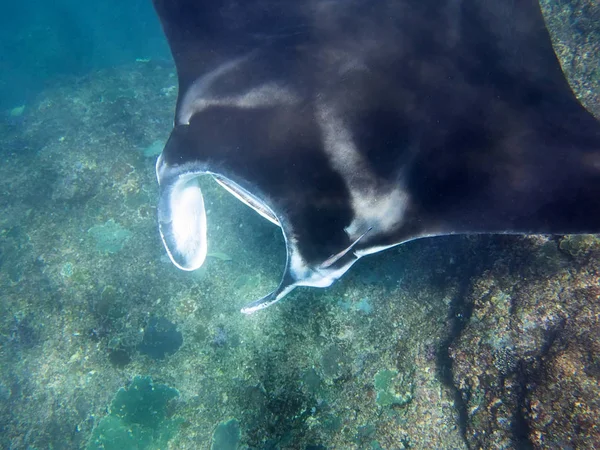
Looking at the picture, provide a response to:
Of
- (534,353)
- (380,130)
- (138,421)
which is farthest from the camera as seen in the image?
(138,421)

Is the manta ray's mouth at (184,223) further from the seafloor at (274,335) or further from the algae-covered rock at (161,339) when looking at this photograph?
the algae-covered rock at (161,339)

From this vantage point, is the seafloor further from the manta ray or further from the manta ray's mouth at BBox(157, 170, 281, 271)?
the manta ray's mouth at BBox(157, 170, 281, 271)

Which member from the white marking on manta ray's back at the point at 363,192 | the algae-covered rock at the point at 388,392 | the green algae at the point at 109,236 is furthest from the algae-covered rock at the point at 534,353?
the green algae at the point at 109,236

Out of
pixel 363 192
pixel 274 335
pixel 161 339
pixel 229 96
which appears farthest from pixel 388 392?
pixel 229 96

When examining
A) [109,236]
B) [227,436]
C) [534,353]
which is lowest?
[227,436]

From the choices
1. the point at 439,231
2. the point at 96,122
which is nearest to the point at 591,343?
the point at 439,231

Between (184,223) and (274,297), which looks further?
(184,223)

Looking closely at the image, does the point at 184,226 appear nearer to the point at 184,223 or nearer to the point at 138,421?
the point at 184,223
